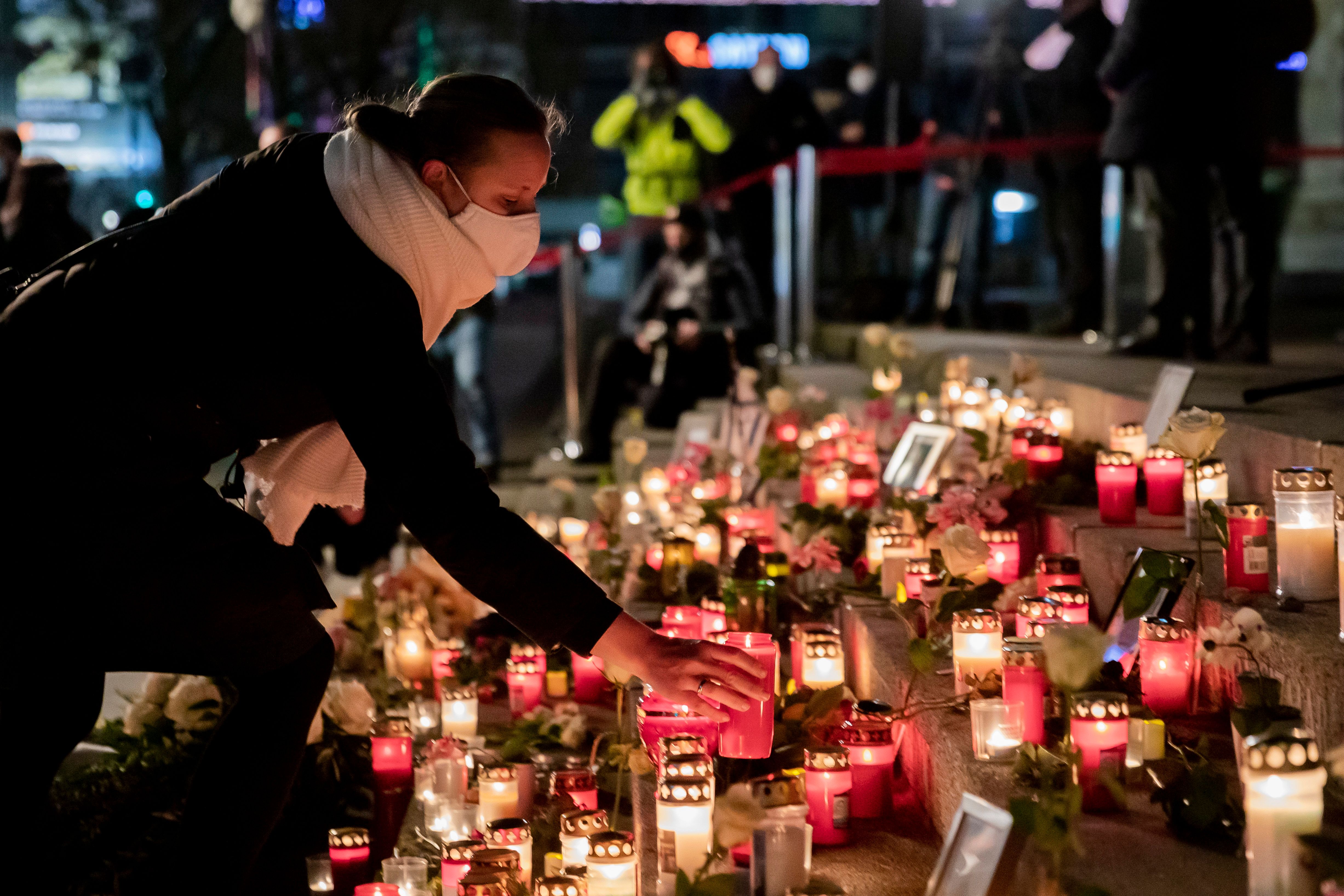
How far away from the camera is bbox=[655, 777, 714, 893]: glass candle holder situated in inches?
77.5

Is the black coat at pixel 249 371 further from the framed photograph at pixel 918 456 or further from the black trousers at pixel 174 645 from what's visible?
the framed photograph at pixel 918 456

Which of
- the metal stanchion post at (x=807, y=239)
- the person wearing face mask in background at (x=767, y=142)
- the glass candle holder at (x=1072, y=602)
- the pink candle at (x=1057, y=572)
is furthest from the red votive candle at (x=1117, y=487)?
the person wearing face mask in background at (x=767, y=142)

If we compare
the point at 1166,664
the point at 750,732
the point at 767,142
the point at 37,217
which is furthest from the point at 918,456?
the point at 767,142

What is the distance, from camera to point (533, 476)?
7863 millimetres

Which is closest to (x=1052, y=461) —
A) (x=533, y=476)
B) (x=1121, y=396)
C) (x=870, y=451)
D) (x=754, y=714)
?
(x=1121, y=396)

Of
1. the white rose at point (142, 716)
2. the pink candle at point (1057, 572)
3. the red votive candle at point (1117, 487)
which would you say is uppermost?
the red votive candle at point (1117, 487)

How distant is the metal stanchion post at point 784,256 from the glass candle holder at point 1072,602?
5264 mm

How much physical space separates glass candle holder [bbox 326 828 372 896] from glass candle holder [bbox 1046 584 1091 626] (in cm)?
122

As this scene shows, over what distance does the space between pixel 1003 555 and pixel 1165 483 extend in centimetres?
37

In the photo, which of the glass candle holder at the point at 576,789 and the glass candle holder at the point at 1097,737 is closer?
the glass candle holder at the point at 1097,737

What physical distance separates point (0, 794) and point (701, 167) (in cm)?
683

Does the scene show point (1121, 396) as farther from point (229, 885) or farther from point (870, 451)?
point (229, 885)

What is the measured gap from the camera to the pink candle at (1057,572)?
104 inches

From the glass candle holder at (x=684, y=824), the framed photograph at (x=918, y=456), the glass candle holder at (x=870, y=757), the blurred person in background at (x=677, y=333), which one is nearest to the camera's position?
the glass candle holder at (x=684, y=824)
